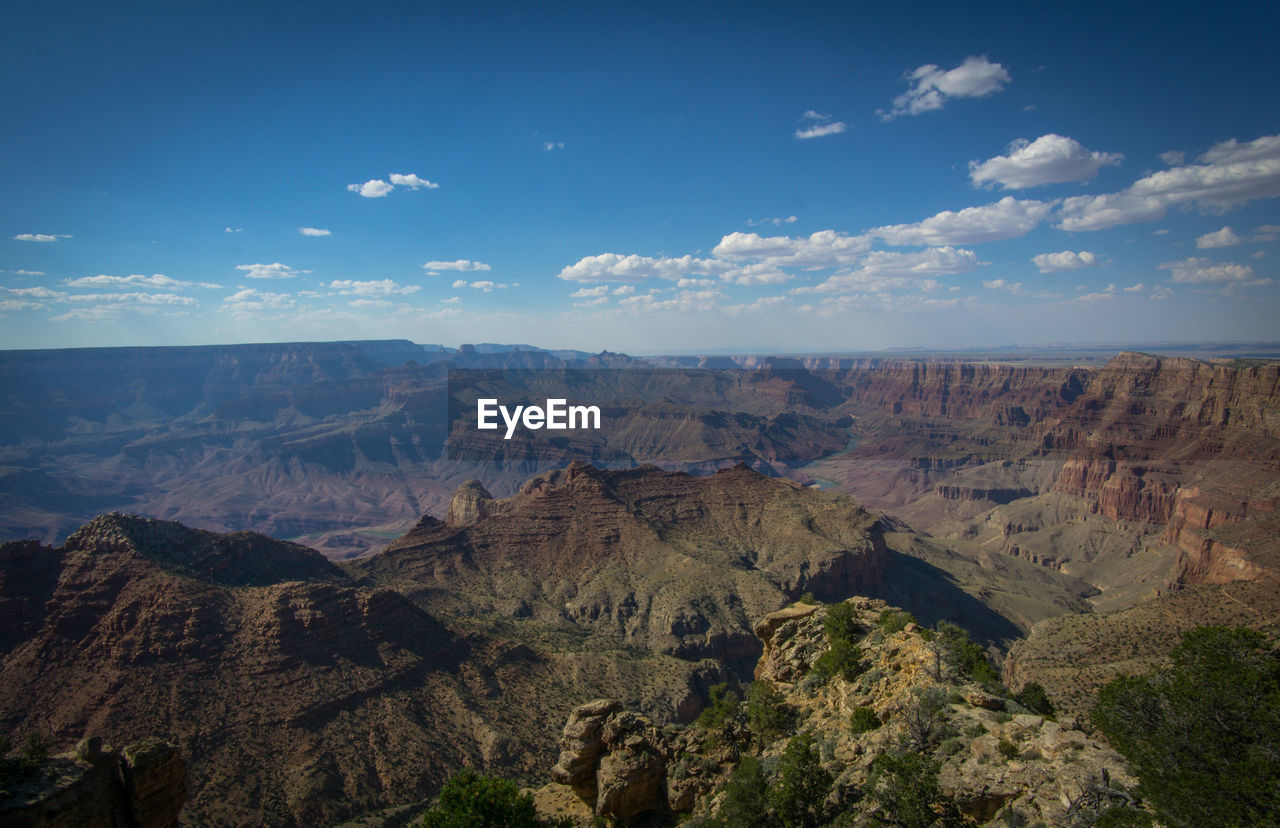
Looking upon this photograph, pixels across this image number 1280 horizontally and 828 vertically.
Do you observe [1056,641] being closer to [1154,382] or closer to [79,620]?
[79,620]

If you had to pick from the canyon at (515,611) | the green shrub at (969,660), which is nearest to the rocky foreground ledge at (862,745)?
the green shrub at (969,660)

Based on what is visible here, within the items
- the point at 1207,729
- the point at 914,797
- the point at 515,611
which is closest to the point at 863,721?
the point at 914,797

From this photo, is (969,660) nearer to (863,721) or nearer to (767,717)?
(863,721)

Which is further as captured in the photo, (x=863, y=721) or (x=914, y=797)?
(x=863, y=721)

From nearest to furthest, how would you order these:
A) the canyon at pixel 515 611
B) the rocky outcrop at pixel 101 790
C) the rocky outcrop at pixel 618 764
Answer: the rocky outcrop at pixel 101 790 → the rocky outcrop at pixel 618 764 → the canyon at pixel 515 611

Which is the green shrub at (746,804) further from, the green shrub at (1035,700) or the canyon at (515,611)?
the green shrub at (1035,700)

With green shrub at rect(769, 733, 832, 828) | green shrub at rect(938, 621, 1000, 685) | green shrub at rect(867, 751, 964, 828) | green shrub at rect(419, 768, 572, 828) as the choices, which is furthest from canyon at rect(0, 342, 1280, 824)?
green shrub at rect(419, 768, 572, 828)

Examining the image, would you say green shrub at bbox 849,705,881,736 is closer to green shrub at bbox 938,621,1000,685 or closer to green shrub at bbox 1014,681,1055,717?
green shrub at bbox 938,621,1000,685
